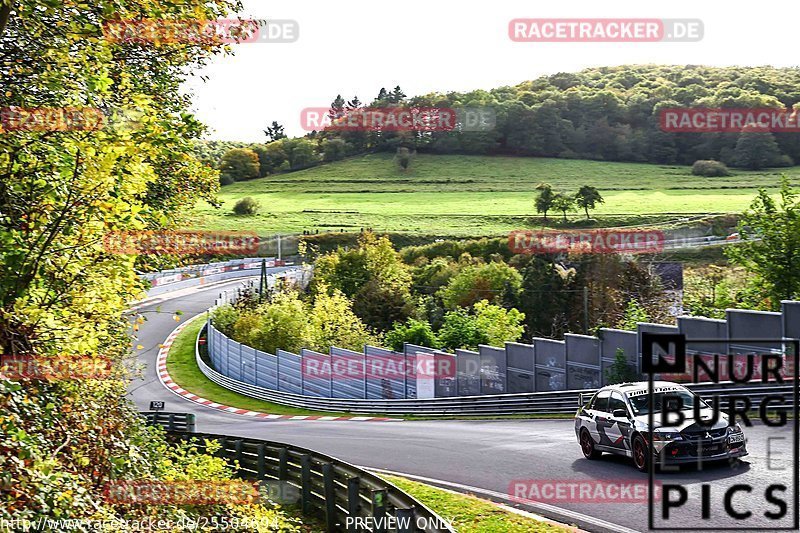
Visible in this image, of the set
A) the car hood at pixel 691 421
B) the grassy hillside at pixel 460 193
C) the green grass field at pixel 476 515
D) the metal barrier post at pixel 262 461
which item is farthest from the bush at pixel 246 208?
the car hood at pixel 691 421

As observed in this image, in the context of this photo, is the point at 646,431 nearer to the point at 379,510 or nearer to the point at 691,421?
the point at 691,421

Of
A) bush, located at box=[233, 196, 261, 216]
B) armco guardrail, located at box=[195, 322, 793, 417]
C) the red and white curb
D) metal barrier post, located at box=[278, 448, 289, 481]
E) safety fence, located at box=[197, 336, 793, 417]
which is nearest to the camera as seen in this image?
metal barrier post, located at box=[278, 448, 289, 481]

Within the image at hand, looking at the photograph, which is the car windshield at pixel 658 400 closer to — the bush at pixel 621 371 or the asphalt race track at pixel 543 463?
the asphalt race track at pixel 543 463

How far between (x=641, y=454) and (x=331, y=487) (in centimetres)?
540

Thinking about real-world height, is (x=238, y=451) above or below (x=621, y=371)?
below

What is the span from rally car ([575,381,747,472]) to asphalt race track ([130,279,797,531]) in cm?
30

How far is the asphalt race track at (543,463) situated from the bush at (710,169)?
108 metres

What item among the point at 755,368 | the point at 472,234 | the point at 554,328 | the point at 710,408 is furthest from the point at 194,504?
the point at 472,234

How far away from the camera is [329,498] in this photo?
561 inches

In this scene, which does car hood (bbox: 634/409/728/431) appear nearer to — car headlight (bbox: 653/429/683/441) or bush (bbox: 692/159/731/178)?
car headlight (bbox: 653/429/683/441)

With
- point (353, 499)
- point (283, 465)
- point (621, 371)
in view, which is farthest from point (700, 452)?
point (621, 371)

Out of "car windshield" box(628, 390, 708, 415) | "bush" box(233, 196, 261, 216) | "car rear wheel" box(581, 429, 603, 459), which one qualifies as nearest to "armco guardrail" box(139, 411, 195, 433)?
"car rear wheel" box(581, 429, 603, 459)

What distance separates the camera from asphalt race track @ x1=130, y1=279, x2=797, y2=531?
1213cm

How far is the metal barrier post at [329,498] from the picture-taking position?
1416 centimetres
